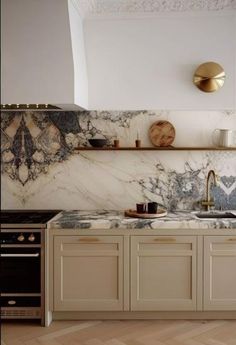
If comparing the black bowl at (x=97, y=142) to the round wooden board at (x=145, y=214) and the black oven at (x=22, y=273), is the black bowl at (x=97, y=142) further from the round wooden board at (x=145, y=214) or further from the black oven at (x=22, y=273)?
the black oven at (x=22, y=273)

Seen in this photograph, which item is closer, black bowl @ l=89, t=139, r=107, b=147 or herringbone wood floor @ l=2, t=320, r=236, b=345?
herringbone wood floor @ l=2, t=320, r=236, b=345

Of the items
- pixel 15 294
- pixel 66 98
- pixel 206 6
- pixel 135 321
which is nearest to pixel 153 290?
pixel 135 321

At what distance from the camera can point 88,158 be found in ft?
12.6

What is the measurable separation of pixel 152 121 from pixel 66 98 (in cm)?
96

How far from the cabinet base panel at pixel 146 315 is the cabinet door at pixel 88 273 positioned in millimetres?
105

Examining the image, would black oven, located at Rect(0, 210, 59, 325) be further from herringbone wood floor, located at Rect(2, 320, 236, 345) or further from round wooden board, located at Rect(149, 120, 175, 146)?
round wooden board, located at Rect(149, 120, 175, 146)

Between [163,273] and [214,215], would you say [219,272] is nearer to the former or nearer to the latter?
[163,273]

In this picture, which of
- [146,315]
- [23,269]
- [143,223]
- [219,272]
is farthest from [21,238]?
[219,272]

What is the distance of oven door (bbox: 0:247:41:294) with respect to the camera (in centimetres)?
317

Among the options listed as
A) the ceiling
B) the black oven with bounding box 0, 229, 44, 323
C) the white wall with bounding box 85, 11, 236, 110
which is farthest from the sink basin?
the ceiling

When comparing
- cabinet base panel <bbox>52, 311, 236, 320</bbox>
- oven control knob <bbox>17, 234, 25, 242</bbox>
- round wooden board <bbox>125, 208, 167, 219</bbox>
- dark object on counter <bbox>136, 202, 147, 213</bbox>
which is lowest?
cabinet base panel <bbox>52, 311, 236, 320</bbox>

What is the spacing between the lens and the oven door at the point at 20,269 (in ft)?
10.4

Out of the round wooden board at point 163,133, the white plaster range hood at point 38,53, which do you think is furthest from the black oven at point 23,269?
the round wooden board at point 163,133

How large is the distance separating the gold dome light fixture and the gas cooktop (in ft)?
5.62
